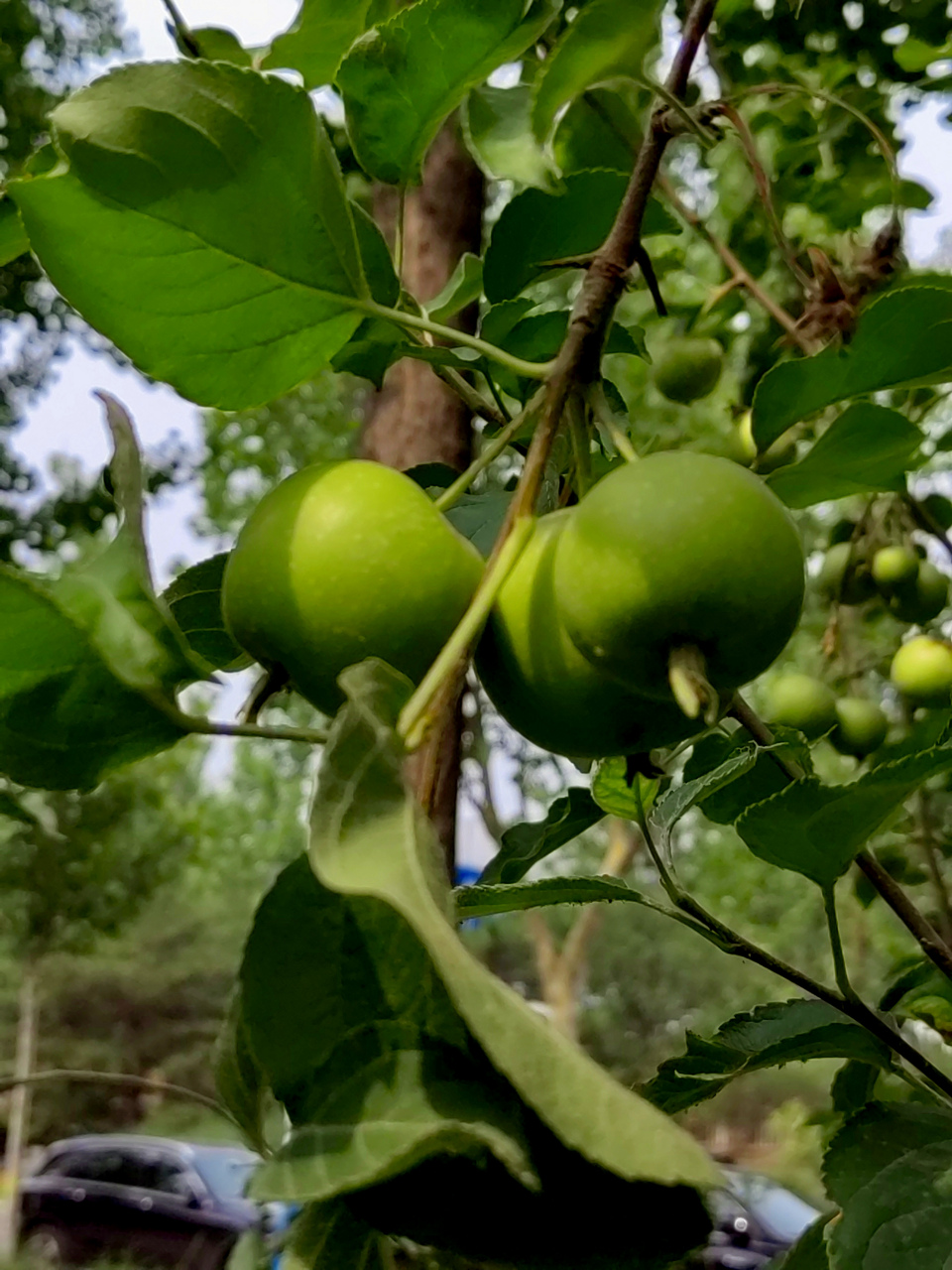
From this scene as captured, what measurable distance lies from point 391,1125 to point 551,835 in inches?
16.0

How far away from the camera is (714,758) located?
709 millimetres

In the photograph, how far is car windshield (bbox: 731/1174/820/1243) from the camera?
20.2 ft

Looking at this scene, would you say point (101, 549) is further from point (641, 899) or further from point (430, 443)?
point (430, 443)

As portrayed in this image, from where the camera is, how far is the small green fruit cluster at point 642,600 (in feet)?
1.14

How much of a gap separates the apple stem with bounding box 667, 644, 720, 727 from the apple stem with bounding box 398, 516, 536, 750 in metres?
0.06

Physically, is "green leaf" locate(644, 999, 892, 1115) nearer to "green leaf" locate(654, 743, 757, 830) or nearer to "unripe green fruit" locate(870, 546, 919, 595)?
"green leaf" locate(654, 743, 757, 830)

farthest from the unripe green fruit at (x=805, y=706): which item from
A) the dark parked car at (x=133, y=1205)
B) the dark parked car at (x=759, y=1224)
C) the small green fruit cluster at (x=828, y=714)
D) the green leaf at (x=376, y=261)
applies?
the dark parked car at (x=133, y=1205)

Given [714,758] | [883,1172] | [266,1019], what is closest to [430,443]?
[714,758]

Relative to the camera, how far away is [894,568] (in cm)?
128

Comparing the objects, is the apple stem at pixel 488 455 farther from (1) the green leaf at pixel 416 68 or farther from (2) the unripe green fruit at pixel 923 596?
(2) the unripe green fruit at pixel 923 596

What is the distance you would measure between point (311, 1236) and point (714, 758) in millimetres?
469

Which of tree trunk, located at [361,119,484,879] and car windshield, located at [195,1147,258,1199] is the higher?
car windshield, located at [195,1147,258,1199]

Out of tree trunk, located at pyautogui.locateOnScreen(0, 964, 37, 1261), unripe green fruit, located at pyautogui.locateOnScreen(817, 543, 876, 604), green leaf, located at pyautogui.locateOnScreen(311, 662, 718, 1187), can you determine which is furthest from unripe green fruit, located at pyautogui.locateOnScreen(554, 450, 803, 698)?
tree trunk, located at pyautogui.locateOnScreen(0, 964, 37, 1261)

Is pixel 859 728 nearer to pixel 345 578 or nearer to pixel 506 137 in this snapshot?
pixel 506 137
